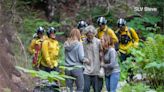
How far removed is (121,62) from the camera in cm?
1243

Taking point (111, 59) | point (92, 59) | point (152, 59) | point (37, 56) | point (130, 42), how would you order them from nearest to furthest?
point (111, 59)
point (92, 59)
point (37, 56)
point (152, 59)
point (130, 42)

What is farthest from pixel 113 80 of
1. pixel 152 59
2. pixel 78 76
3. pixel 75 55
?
pixel 152 59

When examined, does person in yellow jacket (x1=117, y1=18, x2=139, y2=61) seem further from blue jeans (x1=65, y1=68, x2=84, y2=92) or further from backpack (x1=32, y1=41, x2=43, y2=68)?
blue jeans (x1=65, y1=68, x2=84, y2=92)

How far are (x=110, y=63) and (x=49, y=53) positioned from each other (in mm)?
1663

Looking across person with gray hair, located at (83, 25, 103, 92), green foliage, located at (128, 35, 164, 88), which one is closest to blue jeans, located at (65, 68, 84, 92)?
person with gray hair, located at (83, 25, 103, 92)

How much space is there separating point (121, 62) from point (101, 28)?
206cm

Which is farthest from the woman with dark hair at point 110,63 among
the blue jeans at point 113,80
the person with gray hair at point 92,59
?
the person with gray hair at point 92,59

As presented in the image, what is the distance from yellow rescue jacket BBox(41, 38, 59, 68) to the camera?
31.1 feet

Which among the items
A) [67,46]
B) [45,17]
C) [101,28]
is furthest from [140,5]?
[67,46]

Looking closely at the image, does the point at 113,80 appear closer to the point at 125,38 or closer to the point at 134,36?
the point at 125,38

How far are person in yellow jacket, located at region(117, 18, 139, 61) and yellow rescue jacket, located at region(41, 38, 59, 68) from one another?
2.42m

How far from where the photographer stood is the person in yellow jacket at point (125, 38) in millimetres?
11425

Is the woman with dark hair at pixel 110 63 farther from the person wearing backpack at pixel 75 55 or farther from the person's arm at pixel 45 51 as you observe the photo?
the person's arm at pixel 45 51

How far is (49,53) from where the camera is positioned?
962cm
